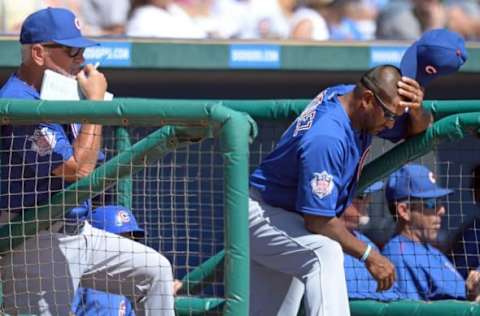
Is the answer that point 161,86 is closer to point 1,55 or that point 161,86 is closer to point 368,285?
point 1,55

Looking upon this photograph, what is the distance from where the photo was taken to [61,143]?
450cm

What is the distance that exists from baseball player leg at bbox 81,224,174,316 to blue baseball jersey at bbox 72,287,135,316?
135 millimetres

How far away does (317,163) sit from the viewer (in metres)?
4.34

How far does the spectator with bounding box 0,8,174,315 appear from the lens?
177 inches

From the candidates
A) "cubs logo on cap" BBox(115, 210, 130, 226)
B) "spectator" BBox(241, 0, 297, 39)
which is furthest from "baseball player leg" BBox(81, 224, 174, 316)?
"spectator" BBox(241, 0, 297, 39)

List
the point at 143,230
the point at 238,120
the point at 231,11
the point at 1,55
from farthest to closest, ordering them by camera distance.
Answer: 1. the point at 231,11
2. the point at 1,55
3. the point at 143,230
4. the point at 238,120

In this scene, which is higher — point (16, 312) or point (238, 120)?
point (238, 120)

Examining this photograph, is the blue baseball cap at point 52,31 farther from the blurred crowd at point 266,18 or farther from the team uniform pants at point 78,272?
the blurred crowd at point 266,18

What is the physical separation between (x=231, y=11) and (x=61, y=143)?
13.8 ft

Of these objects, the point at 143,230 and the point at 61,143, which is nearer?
the point at 61,143

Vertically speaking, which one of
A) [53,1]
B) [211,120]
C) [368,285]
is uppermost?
[53,1]

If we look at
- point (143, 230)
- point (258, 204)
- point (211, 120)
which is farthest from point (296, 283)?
point (211, 120)

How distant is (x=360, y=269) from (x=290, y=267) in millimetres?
810

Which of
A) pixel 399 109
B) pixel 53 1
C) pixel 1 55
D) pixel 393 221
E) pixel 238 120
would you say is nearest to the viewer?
pixel 238 120
